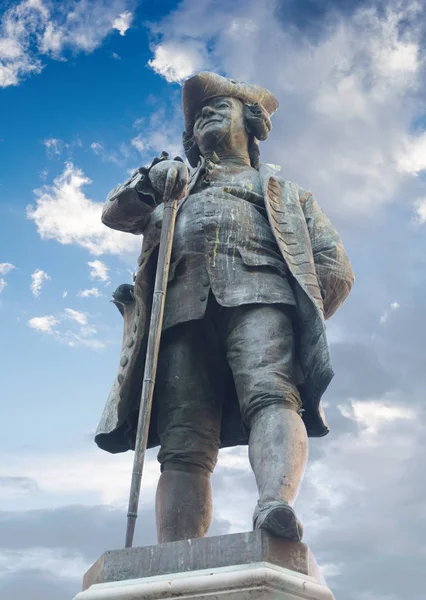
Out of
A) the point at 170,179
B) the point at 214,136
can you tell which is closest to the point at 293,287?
the point at 170,179

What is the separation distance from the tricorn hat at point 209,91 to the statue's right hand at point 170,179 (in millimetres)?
1375

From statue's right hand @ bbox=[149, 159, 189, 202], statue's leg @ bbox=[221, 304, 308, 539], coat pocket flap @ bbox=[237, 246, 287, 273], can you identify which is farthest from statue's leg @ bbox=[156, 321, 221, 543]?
statue's right hand @ bbox=[149, 159, 189, 202]

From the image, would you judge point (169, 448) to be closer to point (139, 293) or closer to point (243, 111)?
point (139, 293)

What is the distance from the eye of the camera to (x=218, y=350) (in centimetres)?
720

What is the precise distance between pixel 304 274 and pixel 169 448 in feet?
5.36

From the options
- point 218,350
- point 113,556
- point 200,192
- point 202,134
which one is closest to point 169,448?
point 218,350

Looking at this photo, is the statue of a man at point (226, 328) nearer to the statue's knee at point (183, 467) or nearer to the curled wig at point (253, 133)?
the statue's knee at point (183, 467)

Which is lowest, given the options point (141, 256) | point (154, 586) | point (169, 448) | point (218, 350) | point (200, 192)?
point (154, 586)

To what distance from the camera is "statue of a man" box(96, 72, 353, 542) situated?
6.46 meters

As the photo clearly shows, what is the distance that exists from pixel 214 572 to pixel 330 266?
116 inches

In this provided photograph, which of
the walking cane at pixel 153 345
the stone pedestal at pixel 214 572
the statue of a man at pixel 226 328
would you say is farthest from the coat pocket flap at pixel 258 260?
the stone pedestal at pixel 214 572

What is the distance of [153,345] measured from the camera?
6.64 meters

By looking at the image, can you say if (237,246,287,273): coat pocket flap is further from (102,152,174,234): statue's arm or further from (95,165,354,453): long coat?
(102,152,174,234): statue's arm

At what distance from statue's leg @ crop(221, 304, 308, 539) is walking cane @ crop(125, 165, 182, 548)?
564 mm
